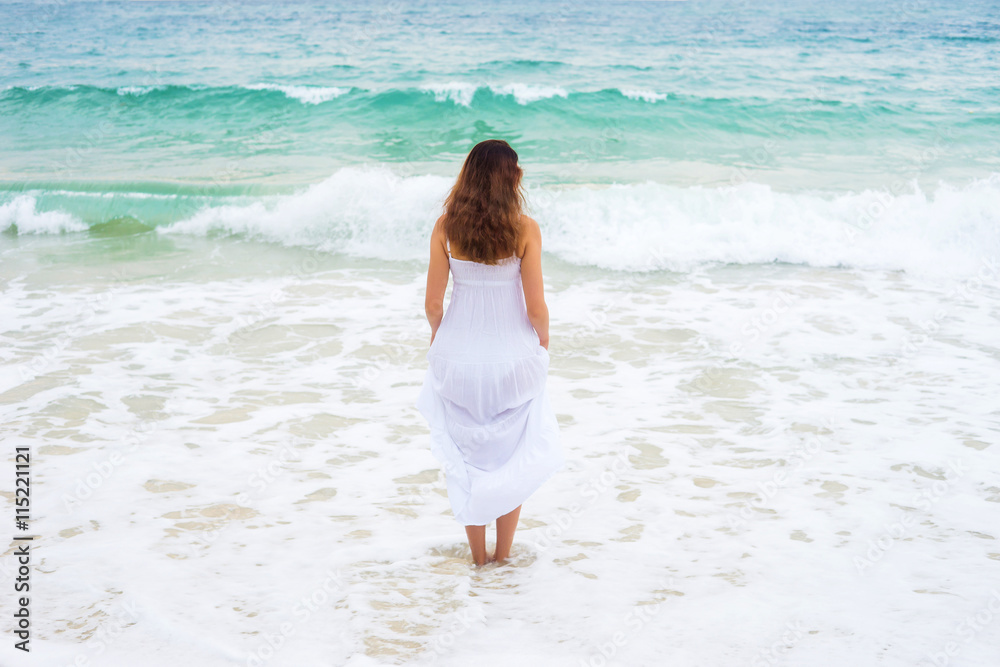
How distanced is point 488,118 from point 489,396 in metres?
14.1

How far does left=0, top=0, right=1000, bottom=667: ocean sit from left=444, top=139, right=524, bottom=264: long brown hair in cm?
165

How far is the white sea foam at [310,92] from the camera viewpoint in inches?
683

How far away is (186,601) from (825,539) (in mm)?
3181

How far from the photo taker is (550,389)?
18.3 ft

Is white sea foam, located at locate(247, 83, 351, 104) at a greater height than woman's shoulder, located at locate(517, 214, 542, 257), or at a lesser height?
greater

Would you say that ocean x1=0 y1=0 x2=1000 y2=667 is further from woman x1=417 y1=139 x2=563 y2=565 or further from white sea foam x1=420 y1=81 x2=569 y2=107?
white sea foam x1=420 y1=81 x2=569 y2=107

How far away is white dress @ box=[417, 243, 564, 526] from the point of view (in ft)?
10.3

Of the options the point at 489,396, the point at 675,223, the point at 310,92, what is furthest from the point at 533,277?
the point at 310,92

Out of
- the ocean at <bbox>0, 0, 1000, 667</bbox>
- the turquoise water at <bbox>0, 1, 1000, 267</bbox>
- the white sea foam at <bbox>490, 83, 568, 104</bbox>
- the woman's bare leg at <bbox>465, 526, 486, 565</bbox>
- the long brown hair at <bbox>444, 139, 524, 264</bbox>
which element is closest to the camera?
the long brown hair at <bbox>444, 139, 524, 264</bbox>

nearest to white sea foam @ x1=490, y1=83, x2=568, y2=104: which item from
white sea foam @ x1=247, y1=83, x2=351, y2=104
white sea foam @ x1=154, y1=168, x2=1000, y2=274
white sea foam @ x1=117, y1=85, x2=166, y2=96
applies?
white sea foam @ x1=247, y1=83, x2=351, y2=104

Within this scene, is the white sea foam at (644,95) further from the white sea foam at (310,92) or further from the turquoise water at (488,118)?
the white sea foam at (310,92)

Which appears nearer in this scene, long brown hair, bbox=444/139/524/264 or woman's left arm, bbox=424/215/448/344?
long brown hair, bbox=444/139/524/264

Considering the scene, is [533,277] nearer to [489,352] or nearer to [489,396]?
[489,352]

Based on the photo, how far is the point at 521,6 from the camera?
4369 cm
